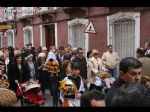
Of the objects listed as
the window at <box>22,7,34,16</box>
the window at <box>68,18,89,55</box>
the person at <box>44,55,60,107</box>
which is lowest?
the person at <box>44,55,60,107</box>

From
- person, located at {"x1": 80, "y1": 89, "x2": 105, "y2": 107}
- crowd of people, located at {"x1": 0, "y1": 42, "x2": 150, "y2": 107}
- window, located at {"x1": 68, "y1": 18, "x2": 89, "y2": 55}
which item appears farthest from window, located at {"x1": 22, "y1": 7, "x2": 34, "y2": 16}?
person, located at {"x1": 80, "y1": 89, "x2": 105, "y2": 107}

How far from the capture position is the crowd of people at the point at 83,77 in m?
1.75

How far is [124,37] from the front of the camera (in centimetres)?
1125

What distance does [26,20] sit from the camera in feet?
Answer: 59.4

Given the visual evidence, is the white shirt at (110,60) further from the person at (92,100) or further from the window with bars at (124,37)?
the person at (92,100)

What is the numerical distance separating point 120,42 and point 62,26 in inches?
142

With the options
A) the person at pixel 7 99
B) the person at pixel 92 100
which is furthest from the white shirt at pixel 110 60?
the person at pixel 92 100

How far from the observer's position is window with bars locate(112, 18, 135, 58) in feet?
35.6

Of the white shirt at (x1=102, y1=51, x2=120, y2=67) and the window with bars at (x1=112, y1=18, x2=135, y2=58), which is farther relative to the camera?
the window with bars at (x1=112, y1=18, x2=135, y2=58)

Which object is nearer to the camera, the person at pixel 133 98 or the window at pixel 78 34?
the person at pixel 133 98

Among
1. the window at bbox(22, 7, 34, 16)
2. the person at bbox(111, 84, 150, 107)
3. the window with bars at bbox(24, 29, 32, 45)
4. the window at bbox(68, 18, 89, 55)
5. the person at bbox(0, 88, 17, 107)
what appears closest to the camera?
the person at bbox(111, 84, 150, 107)

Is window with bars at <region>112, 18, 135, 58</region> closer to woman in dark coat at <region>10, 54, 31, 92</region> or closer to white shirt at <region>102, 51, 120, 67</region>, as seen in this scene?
white shirt at <region>102, 51, 120, 67</region>
